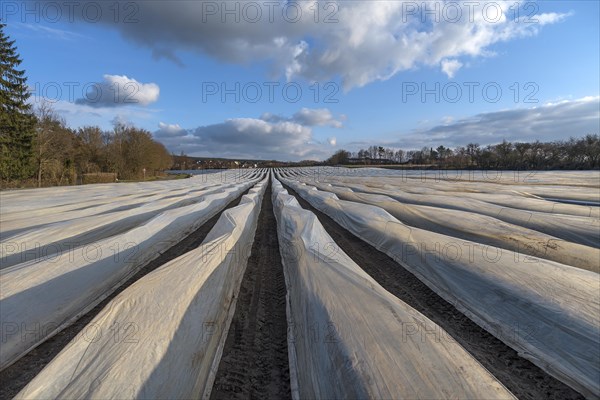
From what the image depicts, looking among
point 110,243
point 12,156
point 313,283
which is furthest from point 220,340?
point 12,156

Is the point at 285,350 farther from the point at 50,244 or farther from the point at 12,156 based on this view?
the point at 12,156

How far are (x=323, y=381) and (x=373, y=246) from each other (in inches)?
173

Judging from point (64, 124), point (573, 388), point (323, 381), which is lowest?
point (573, 388)

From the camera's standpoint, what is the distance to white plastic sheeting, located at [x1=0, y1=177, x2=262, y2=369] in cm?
293

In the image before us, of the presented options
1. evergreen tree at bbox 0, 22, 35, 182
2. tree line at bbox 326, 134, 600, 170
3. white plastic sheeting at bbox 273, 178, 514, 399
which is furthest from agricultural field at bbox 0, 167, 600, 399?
tree line at bbox 326, 134, 600, 170

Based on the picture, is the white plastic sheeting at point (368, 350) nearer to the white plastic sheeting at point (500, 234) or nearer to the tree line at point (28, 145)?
the white plastic sheeting at point (500, 234)

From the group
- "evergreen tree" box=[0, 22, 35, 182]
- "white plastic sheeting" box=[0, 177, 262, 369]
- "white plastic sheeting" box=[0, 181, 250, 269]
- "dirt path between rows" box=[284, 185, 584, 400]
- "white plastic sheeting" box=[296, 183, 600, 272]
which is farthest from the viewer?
"evergreen tree" box=[0, 22, 35, 182]

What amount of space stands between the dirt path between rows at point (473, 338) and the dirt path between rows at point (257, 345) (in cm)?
166

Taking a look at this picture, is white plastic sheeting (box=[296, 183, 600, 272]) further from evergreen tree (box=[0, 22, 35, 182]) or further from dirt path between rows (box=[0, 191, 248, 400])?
evergreen tree (box=[0, 22, 35, 182])

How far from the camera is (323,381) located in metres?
1.97

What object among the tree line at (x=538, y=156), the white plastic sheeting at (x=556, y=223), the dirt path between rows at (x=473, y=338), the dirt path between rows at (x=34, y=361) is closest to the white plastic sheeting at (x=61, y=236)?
the dirt path between rows at (x=34, y=361)

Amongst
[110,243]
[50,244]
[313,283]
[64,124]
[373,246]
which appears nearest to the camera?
[313,283]

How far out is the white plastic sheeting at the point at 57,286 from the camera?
9.61ft

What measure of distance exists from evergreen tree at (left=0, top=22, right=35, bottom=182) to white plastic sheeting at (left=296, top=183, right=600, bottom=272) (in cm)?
2708
